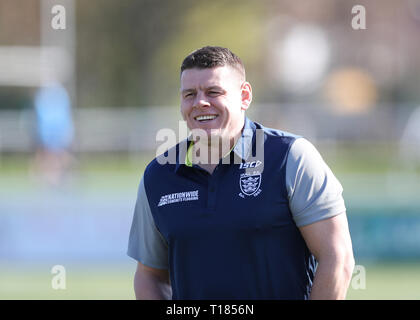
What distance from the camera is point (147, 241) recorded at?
382 cm

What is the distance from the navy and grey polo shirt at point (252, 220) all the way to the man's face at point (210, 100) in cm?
15

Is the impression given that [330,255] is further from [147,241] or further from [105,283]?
[105,283]

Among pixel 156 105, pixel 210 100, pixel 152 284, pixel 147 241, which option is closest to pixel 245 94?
pixel 210 100

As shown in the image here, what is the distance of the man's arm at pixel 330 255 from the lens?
3.35 metres

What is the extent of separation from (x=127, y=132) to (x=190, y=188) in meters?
15.2

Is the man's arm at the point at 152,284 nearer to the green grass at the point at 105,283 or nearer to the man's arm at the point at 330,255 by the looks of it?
the man's arm at the point at 330,255

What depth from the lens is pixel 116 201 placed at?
10.9 m

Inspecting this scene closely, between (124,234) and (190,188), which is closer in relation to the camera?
(190,188)

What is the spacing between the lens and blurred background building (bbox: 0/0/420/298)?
10.6 metres

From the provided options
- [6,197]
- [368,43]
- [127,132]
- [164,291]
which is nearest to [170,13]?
[368,43]

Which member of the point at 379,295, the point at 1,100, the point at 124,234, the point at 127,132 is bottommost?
the point at 379,295

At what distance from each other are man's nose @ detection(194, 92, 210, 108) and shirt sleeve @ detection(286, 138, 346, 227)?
43cm

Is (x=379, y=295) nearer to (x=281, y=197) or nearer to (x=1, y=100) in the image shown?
(x=281, y=197)

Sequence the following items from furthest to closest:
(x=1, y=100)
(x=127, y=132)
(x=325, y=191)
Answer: (x=1, y=100) → (x=127, y=132) → (x=325, y=191)
